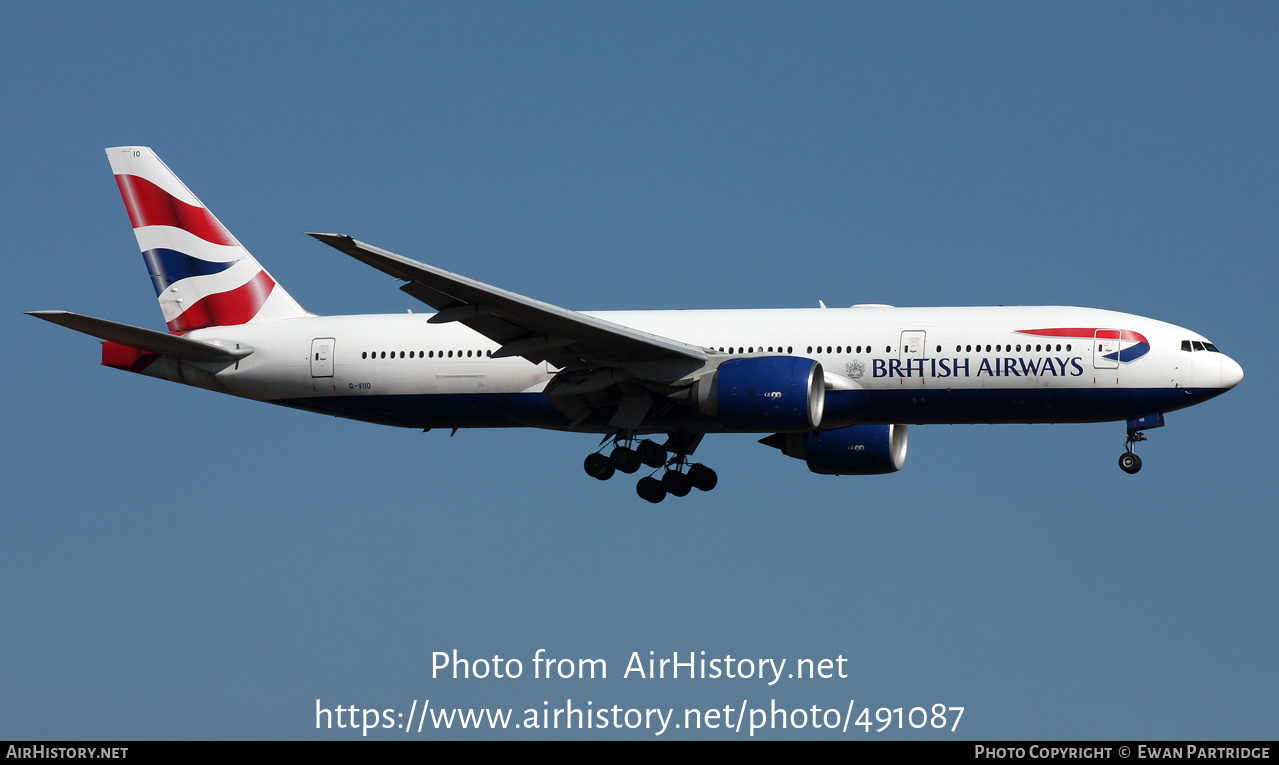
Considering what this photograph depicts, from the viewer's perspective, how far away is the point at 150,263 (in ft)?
128

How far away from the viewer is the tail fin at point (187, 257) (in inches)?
1511

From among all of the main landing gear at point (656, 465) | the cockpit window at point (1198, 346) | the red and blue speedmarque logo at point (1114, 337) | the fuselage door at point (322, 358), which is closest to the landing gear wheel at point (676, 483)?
the main landing gear at point (656, 465)

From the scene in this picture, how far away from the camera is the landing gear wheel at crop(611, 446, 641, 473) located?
35.2 metres

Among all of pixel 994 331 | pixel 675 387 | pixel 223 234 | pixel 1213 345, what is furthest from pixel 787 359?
pixel 223 234

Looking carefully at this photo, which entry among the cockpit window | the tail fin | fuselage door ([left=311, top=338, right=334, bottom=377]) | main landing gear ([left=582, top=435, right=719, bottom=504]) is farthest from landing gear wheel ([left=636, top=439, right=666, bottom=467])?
the cockpit window

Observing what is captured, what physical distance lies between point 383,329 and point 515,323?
5272 mm

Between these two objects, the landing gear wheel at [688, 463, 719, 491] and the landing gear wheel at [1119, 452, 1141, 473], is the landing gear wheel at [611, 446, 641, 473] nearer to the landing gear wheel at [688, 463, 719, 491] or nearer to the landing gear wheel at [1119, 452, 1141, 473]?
the landing gear wheel at [688, 463, 719, 491]

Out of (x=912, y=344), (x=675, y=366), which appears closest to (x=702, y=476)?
(x=675, y=366)

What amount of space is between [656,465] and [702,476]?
215cm

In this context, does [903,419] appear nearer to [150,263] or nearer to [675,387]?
[675,387]

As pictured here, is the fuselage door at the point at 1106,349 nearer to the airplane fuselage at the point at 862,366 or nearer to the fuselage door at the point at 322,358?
the airplane fuselage at the point at 862,366

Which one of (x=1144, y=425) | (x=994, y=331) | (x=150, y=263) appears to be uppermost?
(x=150, y=263)

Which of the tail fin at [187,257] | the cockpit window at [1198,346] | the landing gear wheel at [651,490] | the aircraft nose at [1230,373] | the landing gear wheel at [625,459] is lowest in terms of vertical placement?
the landing gear wheel at [651,490]

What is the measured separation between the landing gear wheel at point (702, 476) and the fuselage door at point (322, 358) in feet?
29.9
